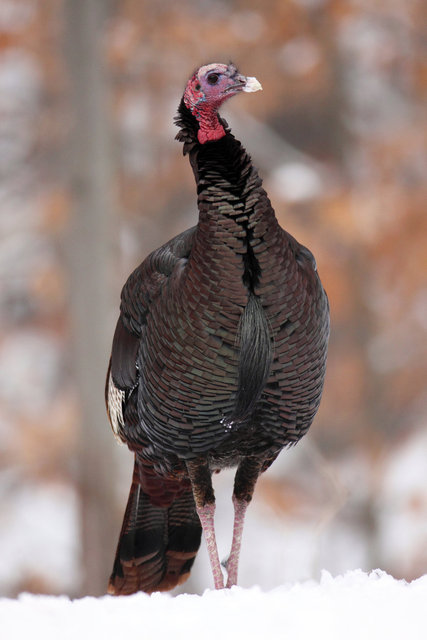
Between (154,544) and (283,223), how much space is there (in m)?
3.97

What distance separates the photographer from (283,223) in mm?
6676

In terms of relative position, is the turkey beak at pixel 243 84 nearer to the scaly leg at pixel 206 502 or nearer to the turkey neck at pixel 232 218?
the turkey neck at pixel 232 218

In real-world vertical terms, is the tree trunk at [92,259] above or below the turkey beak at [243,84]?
above

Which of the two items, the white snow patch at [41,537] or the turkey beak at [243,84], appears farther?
the white snow patch at [41,537]

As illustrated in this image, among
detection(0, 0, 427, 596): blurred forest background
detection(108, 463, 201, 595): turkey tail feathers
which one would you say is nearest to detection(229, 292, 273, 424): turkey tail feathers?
detection(108, 463, 201, 595): turkey tail feathers

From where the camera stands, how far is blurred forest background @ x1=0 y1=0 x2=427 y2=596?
6.12m

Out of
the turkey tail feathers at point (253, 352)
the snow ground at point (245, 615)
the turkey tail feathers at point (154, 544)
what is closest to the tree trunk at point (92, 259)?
the turkey tail feathers at point (154, 544)

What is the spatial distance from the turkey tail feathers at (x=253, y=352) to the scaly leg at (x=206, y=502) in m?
0.35

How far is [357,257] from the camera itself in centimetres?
657

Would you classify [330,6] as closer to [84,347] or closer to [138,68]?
[138,68]

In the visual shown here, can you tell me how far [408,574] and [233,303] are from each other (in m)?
5.14

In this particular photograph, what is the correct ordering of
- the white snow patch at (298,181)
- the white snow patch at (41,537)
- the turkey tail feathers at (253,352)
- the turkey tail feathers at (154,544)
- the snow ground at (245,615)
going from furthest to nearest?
the white snow patch at (41,537) < the white snow patch at (298,181) < the turkey tail feathers at (154,544) < the turkey tail feathers at (253,352) < the snow ground at (245,615)

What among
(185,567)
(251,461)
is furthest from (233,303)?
(185,567)

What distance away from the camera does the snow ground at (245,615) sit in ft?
7.24
